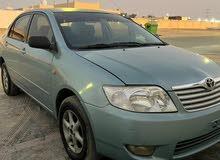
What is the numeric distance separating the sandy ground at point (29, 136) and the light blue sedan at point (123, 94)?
14.4 inches

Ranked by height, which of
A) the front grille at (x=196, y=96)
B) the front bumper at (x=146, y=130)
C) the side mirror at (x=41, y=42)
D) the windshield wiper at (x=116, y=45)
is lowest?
the front bumper at (x=146, y=130)

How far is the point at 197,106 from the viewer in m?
2.74

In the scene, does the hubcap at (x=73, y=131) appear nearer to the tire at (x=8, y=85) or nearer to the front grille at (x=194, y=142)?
the front grille at (x=194, y=142)

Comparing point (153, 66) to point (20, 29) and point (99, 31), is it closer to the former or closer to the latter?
point (99, 31)

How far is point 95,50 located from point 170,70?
95cm

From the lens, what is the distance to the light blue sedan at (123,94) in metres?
2.59

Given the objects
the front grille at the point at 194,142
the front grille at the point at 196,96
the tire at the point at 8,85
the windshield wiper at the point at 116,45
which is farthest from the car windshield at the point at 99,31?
the tire at the point at 8,85

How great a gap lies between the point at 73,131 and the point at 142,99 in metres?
0.95

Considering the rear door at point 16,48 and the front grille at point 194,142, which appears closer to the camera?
the front grille at point 194,142

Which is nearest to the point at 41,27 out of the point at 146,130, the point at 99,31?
the point at 99,31

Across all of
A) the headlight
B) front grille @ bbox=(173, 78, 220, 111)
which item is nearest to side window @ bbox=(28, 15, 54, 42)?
the headlight

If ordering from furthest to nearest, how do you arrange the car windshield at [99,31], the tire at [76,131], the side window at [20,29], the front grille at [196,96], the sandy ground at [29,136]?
the side window at [20,29]
the car windshield at [99,31]
the sandy ground at [29,136]
the tire at [76,131]
the front grille at [196,96]

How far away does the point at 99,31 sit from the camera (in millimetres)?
4086

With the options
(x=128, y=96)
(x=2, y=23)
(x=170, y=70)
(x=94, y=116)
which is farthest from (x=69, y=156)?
(x=2, y=23)
